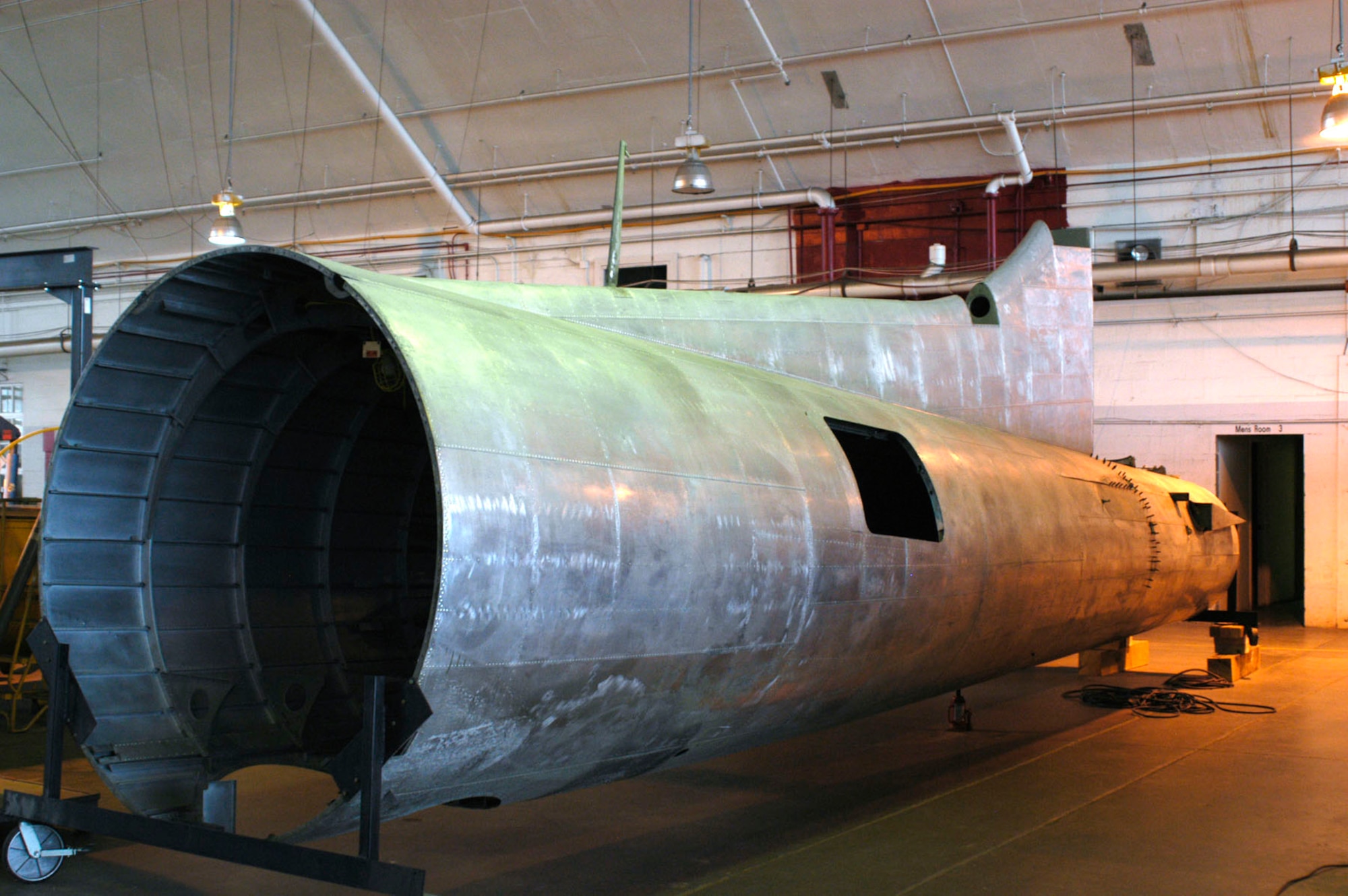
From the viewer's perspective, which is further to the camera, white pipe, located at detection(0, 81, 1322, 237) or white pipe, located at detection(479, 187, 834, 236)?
white pipe, located at detection(479, 187, 834, 236)

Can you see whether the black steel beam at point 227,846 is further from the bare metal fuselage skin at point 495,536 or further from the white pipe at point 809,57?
the white pipe at point 809,57

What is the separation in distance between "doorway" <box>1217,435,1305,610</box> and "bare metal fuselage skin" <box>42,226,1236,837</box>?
48.3 feet

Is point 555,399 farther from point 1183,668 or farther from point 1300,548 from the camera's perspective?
point 1300,548

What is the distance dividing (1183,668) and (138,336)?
12.1m

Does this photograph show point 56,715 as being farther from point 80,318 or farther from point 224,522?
point 80,318

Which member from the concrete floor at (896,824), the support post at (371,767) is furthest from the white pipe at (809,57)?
the support post at (371,767)

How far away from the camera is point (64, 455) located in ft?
15.0

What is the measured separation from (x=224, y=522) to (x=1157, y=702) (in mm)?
8612

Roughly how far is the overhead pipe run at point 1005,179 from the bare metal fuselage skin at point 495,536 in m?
12.2

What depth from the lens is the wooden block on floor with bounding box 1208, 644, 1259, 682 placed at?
11891 millimetres

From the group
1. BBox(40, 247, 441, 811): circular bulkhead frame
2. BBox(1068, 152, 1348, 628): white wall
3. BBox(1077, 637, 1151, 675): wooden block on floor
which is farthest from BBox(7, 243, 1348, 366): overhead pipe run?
BBox(40, 247, 441, 811): circular bulkhead frame

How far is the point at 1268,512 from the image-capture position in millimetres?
22172

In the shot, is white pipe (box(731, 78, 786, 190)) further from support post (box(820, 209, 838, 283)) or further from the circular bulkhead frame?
the circular bulkhead frame

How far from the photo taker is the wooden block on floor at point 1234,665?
11.9 m
